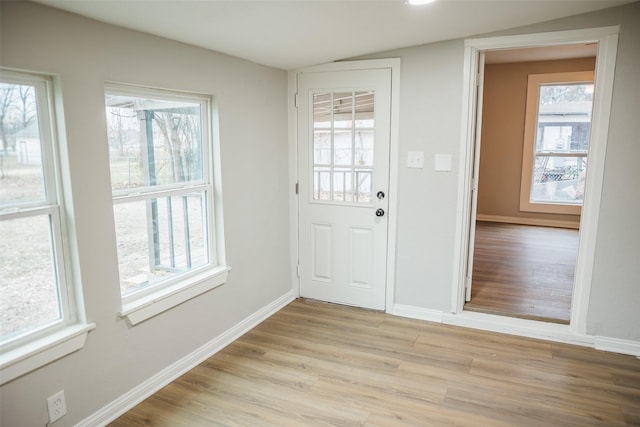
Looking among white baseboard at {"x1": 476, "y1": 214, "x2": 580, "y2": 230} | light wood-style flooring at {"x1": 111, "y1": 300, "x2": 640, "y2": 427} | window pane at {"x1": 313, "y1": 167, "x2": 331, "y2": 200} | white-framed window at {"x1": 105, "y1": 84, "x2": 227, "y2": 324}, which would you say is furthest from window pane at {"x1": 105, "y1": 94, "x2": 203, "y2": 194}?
white baseboard at {"x1": 476, "y1": 214, "x2": 580, "y2": 230}

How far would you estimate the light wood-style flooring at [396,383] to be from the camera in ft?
7.70

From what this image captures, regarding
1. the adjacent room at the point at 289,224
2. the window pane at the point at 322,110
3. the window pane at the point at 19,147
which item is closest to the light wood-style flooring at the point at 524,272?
the adjacent room at the point at 289,224

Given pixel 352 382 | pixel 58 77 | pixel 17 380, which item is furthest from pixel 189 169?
pixel 352 382

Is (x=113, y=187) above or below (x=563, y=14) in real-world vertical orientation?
below

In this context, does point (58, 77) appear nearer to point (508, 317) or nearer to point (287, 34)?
point (287, 34)

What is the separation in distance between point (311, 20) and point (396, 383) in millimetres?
2202

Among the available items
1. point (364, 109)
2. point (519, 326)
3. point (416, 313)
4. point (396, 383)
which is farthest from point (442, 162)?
point (396, 383)

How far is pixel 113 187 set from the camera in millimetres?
2332

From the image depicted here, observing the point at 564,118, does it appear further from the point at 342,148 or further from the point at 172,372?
the point at 172,372

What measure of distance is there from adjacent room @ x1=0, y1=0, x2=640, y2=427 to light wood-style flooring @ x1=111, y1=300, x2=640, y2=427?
2cm

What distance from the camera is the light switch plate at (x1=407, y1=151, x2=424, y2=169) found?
338cm

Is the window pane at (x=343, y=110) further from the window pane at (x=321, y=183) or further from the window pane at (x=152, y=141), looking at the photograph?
the window pane at (x=152, y=141)

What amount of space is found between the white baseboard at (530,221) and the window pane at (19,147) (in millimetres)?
6634

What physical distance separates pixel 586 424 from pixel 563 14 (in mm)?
2427
